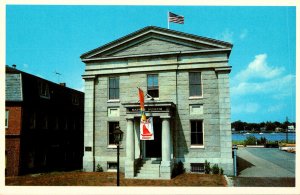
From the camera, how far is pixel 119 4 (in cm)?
1366

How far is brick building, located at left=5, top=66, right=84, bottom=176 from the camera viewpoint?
18.3 m

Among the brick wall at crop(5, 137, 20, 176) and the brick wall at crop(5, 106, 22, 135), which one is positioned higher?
the brick wall at crop(5, 106, 22, 135)

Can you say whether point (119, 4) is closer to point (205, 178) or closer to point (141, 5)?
point (141, 5)

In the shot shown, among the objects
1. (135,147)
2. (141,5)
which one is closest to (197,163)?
(135,147)

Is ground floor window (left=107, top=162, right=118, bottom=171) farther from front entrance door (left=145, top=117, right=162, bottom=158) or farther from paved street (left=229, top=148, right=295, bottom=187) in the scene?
paved street (left=229, top=148, right=295, bottom=187)

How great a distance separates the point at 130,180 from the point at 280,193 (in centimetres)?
780

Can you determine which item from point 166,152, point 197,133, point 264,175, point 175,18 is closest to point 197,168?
point 197,133

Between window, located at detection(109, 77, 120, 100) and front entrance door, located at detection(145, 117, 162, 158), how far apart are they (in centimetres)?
332

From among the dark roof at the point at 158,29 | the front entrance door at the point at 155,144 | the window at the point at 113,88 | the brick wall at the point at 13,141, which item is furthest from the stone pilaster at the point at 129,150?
the brick wall at the point at 13,141

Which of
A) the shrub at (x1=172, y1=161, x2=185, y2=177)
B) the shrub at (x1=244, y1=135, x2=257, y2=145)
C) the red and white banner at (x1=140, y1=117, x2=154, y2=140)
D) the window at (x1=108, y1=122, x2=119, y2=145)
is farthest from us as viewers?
the shrub at (x1=244, y1=135, x2=257, y2=145)

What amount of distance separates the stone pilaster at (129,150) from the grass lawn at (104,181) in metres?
0.57

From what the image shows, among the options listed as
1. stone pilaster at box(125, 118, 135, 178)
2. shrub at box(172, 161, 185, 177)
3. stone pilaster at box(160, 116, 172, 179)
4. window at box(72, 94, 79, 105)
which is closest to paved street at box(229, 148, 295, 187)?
shrub at box(172, 161, 185, 177)

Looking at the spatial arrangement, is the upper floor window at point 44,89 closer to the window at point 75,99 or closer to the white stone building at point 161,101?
the white stone building at point 161,101

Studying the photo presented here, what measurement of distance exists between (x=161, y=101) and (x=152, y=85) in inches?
56.5
